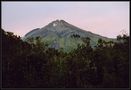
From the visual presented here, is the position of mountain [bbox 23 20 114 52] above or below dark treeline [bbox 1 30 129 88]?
above

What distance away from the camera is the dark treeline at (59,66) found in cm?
694

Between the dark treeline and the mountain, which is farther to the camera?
the mountain

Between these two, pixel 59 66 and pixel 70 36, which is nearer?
pixel 59 66

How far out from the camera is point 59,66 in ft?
24.7

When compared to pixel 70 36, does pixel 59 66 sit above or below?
below

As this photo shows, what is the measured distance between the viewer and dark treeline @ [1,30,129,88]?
22.8ft

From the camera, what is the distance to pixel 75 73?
7383 mm

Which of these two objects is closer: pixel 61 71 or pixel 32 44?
pixel 61 71

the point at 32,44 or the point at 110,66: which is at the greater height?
the point at 32,44

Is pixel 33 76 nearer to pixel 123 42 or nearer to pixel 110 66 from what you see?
pixel 110 66

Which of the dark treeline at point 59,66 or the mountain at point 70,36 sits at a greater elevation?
the mountain at point 70,36

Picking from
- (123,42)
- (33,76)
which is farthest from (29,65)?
(123,42)

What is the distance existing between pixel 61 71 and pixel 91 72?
0.74 metres

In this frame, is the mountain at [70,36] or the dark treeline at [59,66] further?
the mountain at [70,36]
